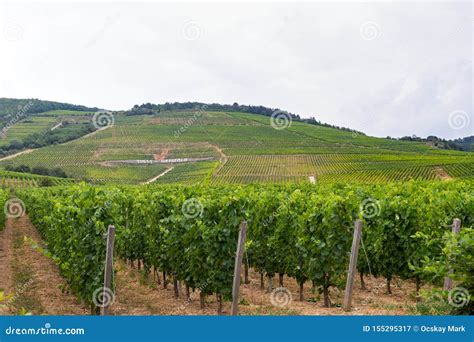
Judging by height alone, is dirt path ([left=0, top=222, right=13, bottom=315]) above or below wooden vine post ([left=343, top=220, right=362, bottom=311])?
below

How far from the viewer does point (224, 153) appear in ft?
313

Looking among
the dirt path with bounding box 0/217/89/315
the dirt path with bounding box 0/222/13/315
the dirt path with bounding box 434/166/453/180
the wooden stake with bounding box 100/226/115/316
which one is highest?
the dirt path with bounding box 434/166/453/180

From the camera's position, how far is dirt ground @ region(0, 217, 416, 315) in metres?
10.4

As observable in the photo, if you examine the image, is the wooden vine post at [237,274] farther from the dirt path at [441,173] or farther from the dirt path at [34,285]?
the dirt path at [441,173]

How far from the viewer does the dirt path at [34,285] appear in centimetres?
1080

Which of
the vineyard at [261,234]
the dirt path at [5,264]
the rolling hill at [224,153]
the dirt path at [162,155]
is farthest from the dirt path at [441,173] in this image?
the vineyard at [261,234]

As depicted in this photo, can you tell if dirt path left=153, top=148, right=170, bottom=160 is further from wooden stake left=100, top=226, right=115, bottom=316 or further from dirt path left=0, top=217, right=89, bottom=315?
wooden stake left=100, top=226, right=115, bottom=316

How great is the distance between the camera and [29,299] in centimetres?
1161

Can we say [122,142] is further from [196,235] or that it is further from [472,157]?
[196,235]

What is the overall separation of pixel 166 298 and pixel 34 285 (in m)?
3.77

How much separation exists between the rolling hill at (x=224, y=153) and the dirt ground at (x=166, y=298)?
45.6 metres

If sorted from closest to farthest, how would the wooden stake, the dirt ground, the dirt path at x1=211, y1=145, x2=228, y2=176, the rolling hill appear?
the wooden stake → the dirt ground → the rolling hill → the dirt path at x1=211, y1=145, x2=228, y2=176

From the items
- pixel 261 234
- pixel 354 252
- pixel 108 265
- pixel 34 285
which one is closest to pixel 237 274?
pixel 108 265

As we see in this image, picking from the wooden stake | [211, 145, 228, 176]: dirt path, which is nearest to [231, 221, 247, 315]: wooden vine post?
the wooden stake
